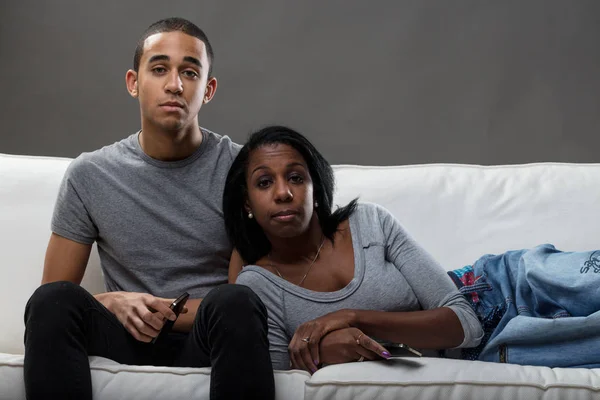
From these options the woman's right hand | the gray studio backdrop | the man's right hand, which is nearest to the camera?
the woman's right hand

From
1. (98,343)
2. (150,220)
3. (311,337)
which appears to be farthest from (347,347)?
(150,220)

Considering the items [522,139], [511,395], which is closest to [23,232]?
[511,395]

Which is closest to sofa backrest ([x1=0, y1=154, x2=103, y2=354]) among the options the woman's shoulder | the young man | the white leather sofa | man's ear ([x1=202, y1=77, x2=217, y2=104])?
the white leather sofa

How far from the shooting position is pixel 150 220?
1.95 metres

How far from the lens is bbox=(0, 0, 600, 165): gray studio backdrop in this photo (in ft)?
9.25

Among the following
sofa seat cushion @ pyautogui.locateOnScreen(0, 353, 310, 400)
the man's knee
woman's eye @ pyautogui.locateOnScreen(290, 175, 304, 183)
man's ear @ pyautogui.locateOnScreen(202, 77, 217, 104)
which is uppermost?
man's ear @ pyautogui.locateOnScreen(202, 77, 217, 104)

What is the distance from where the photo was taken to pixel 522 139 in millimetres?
2840

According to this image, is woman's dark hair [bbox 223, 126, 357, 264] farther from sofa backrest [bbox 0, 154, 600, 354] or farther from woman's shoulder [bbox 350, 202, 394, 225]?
sofa backrest [bbox 0, 154, 600, 354]

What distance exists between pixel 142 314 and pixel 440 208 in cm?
91

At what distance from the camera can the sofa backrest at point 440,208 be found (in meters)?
2.11

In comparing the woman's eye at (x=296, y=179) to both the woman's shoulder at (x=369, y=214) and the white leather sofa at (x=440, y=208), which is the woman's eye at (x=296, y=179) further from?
the white leather sofa at (x=440, y=208)

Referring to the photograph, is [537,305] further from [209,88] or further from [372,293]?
[209,88]

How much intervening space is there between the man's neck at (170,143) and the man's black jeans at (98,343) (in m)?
0.49

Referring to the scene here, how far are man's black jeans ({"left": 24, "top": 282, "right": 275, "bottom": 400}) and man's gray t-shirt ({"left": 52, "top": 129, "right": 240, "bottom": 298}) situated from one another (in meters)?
0.33
